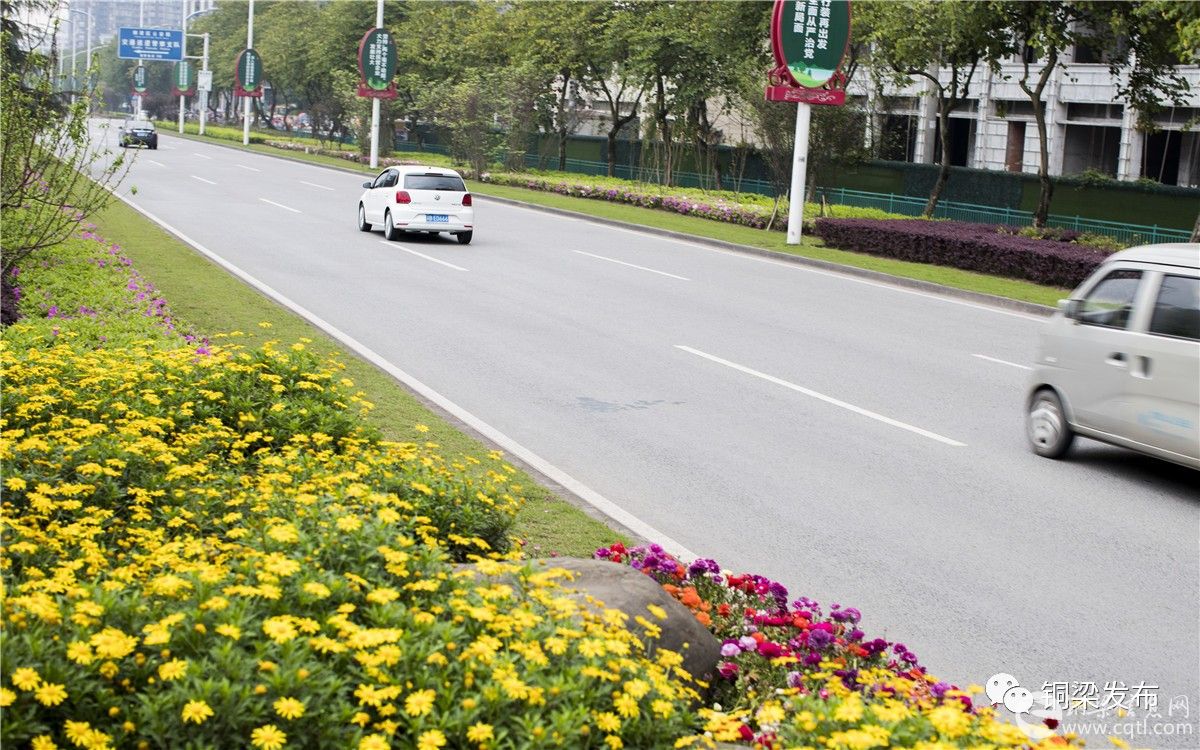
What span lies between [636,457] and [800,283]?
12593 millimetres

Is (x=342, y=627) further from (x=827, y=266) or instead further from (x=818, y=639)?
(x=827, y=266)

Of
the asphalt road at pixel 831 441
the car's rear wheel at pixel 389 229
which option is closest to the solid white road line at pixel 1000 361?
the asphalt road at pixel 831 441

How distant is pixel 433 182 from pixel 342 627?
2275 cm

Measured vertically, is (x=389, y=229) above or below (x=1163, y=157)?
below

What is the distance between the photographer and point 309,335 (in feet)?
44.8

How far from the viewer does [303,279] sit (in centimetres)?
1902

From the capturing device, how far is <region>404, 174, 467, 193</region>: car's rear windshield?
26.1m

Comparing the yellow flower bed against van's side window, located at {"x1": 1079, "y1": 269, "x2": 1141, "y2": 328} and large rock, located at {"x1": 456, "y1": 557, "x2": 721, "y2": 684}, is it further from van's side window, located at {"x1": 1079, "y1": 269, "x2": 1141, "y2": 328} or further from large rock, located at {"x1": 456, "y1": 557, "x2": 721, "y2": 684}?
van's side window, located at {"x1": 1079, "y1": 269, "x2": 1141, "y2": 328}

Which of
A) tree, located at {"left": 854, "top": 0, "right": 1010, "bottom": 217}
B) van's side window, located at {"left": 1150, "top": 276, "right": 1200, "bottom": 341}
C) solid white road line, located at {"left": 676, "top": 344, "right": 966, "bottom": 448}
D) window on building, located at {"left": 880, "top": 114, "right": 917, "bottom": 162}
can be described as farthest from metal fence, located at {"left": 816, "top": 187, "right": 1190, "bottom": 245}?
van's side window, located at {"left": 1150, "top": 276, "right": 1200, "bottom": 341}

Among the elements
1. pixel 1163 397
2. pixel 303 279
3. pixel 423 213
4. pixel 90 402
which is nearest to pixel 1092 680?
pixel 1163 397

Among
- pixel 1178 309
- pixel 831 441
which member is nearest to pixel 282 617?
pixel 831 441

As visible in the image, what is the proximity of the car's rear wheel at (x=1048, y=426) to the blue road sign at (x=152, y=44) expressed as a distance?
82.7 meters

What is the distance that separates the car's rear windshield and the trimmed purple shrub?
8.10m

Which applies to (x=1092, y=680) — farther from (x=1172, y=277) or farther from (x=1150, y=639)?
(x=1172, y=277)
